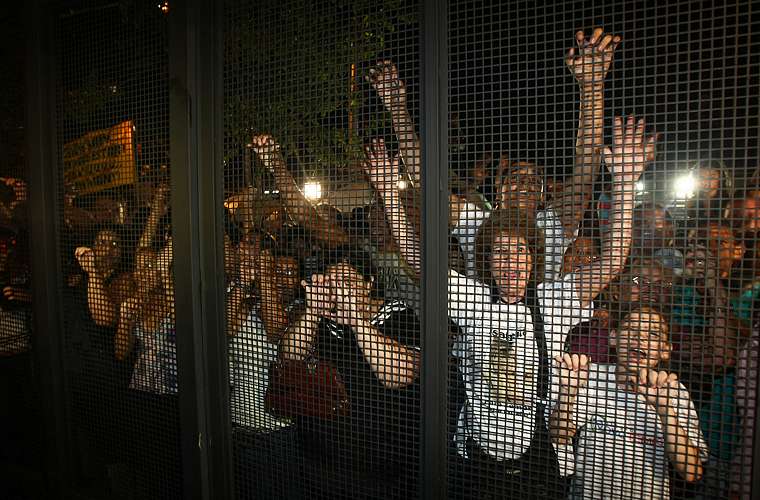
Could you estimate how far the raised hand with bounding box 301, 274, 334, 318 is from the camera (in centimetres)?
132

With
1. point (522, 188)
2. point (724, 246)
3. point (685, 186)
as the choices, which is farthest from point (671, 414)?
point (522, 188)

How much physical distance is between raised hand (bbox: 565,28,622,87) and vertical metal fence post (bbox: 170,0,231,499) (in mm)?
1045

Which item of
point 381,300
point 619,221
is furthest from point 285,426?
point 619,221

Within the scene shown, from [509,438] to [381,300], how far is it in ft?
1.67

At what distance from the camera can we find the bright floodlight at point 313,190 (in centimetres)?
131

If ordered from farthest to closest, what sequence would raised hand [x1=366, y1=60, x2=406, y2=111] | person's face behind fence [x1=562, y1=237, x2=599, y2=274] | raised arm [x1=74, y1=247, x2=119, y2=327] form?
raised arm [x1=74, y1=247, x2=119, y2=327], raised hand [x1=366, y1=60, x2=406, y2=111], person's face behind fence [x1=562, y1=237, x2=599, y2=274]

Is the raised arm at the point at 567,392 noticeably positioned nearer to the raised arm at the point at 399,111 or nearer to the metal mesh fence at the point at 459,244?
the metal mesh fence at the point at 459,244

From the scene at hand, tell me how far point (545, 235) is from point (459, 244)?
0.72 feet

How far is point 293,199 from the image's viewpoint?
1.34 metres

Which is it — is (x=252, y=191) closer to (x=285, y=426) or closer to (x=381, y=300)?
(x=381, y=300)

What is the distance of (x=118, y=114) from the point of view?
1594 millimetres

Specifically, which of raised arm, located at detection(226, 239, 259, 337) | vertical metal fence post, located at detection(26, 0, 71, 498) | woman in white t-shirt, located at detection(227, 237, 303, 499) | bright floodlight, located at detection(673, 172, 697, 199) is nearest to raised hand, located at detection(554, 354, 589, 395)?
bright floodlight, located at detection(673, 172, 697, 199)

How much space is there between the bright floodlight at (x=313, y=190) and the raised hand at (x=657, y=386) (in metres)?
0.95

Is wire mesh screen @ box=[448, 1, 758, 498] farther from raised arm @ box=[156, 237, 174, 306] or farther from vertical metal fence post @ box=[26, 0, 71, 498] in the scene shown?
vertical metal fence post @ box=[26, 0, 71, 498]
